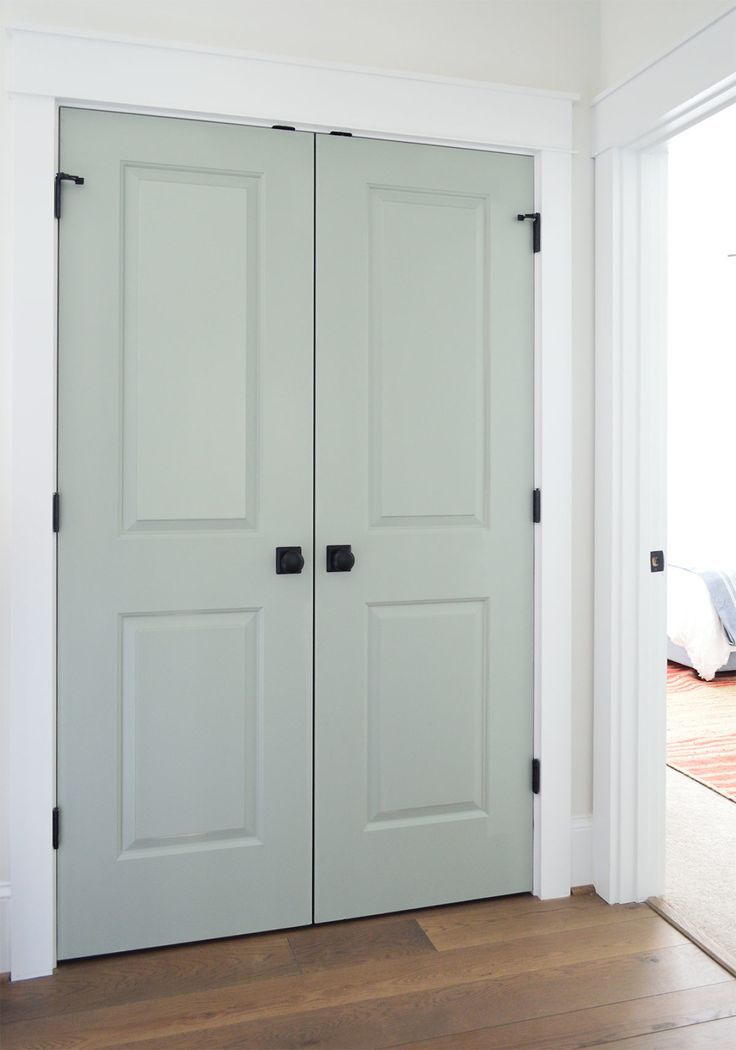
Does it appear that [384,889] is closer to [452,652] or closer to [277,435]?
[452,652]

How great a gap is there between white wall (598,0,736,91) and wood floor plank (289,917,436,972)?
231 centimetres

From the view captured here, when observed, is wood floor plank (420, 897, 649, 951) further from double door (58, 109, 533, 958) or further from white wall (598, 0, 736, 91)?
white wall (598, 0, 736, 91)

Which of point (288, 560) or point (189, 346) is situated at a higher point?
point (189, 346)

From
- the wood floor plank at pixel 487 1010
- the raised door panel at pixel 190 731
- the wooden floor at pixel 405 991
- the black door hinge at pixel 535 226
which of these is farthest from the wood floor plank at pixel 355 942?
the black door hinge at pixel 535 226

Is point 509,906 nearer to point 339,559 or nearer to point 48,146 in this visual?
point 339,559

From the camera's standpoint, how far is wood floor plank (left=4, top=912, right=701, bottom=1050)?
70.9 inches

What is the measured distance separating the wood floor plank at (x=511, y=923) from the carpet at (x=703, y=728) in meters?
1.05

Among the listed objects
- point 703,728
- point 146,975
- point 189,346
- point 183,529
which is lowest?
point 146,975

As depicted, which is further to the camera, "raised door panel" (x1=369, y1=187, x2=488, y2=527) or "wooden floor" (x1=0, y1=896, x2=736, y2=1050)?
"raised door panel" (x1=369, y1=187, x2=488, y2=527)

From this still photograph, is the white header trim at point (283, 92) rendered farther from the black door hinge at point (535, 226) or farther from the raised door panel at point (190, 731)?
the raised door panel at point (190, 731)

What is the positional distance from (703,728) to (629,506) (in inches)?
82.3

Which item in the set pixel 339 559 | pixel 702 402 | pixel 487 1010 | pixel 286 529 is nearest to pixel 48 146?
pixel 286 529

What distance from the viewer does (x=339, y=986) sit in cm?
196

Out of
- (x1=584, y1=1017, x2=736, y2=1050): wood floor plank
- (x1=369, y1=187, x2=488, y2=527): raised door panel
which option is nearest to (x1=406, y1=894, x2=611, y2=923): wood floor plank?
(x1=584, y1=1017, x2=736, y2=1050): wood floor plank
